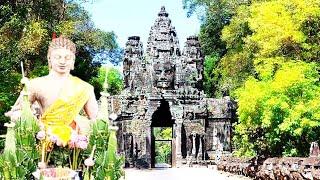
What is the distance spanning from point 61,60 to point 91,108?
63 cm

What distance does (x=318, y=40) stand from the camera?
26.1 meters

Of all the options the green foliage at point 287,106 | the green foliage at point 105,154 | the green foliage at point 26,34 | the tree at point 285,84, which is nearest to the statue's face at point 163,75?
the green foliage at point 26,34

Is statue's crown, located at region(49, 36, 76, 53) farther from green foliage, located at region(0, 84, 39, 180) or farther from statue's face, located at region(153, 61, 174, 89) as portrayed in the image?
statue's face, located at region(153, 61, 174, 89)

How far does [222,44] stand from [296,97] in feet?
83.8

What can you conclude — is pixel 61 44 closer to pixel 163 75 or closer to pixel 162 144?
pixel 163 75

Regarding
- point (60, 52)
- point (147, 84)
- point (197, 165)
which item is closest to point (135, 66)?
point (147, 84)

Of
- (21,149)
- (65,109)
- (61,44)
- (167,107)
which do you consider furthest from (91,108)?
(167,107)

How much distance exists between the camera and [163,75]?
3725cm

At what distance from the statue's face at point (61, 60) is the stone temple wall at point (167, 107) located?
27.5 meters

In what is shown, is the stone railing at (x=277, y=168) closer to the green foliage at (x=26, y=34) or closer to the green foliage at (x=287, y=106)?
the green foliage at (x=287, y=106)

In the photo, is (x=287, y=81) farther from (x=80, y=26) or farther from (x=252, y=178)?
(x=80, y=26)

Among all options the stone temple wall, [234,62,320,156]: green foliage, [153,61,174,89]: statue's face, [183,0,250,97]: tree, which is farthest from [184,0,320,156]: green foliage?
[183,0,250,97]: tree

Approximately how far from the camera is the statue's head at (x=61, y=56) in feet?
26.4

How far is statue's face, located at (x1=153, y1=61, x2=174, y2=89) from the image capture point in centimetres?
3725
